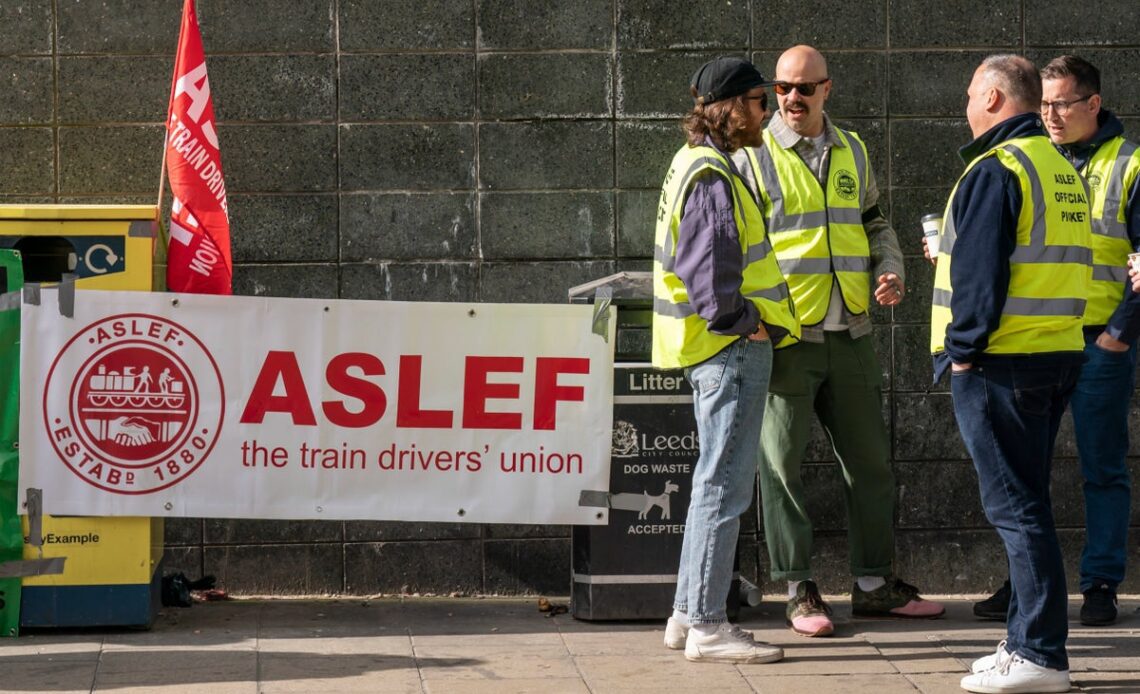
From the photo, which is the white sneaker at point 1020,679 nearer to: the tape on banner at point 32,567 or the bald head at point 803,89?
the bald head at point 803,89

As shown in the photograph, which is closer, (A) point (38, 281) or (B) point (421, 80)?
(A) point (38, 281)

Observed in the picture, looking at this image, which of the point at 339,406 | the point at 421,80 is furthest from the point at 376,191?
the point at 339,406

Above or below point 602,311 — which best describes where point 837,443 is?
below

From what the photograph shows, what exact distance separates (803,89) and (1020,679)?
2385 millimetres

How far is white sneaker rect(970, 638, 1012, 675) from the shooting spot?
5012mm

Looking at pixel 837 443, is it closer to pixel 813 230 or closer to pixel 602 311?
pixel 813 230

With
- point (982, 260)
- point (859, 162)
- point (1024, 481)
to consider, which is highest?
point (859, 162)

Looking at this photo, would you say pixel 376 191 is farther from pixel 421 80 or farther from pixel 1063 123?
pixel 1063 123

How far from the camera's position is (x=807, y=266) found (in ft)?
19.6

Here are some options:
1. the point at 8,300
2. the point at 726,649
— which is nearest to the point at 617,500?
the point at 726,649

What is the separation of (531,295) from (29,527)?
2223 mm

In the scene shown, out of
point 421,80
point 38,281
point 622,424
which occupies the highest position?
point 421,80

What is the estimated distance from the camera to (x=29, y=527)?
5762mm

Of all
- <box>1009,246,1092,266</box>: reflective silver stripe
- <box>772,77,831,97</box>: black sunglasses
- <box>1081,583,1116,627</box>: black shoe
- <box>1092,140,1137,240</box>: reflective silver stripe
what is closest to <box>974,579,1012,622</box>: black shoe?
<box>1081,583,1116,627</box>: black shoe
